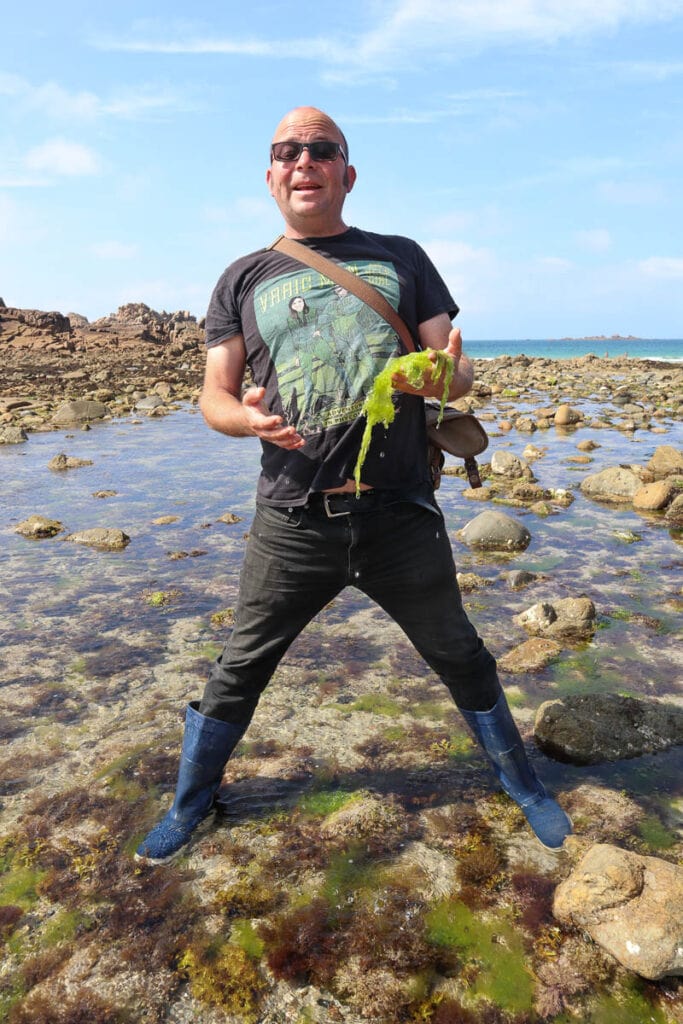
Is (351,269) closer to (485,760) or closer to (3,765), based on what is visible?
(485,760)

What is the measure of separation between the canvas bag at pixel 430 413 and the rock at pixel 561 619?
7.98 feet

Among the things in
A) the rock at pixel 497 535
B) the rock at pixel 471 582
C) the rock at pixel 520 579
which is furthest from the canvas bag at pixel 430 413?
the rock at pixel 497 535

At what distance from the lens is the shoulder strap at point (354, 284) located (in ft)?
8.66

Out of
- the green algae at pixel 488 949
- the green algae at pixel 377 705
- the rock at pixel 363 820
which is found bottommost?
the green algae at pixel 488 949

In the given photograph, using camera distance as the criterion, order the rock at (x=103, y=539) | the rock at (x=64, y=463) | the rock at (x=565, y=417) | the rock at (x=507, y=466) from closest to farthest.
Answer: the rock at (x=103, y=539)
the rock at (x=507, y=466)
the rock at (x=64, y=463)
the rock at (x=565, y=417)

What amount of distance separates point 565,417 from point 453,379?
53.4ft

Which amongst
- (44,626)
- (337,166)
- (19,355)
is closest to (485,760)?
(337,166)

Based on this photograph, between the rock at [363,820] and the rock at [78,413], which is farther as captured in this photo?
the rock at [78,413]

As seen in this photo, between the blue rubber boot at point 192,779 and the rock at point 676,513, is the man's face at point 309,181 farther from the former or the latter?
the rock at point 676,513

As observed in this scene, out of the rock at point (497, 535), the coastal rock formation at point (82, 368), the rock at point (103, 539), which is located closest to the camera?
the rock at point (497, 535)

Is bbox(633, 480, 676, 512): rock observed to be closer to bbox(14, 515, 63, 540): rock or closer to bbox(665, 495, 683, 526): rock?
bbox(665, 495, 683, 526): rock

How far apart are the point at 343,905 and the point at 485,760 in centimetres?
127

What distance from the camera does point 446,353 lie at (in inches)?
95.7

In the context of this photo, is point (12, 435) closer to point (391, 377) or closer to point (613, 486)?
point (613, 486)
